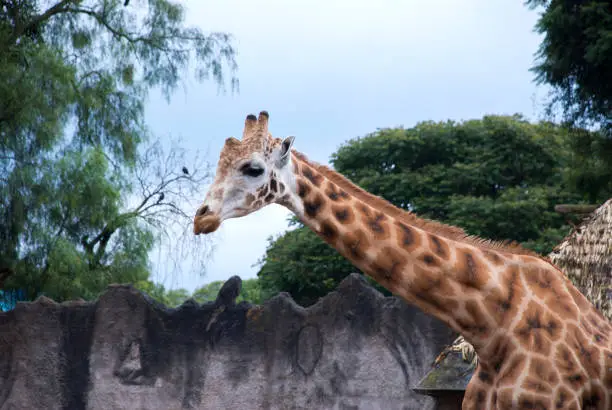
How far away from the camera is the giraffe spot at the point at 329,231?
4.58 metres

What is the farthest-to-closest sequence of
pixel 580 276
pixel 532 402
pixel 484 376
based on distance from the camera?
1. pixel 580 276
2. pixel 484 376
3. pixel 532 402

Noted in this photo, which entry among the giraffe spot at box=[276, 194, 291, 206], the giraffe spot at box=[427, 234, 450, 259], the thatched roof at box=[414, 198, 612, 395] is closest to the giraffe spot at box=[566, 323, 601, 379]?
the giraffe spot at box=[427, 234, 450, 259]

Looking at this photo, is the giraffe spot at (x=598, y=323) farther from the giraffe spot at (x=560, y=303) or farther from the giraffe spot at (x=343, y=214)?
the giraffe spot at (x=343, y=214)

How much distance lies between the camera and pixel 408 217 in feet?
15.7

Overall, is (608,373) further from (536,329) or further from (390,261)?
(390,261)

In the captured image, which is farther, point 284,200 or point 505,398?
point 284,200

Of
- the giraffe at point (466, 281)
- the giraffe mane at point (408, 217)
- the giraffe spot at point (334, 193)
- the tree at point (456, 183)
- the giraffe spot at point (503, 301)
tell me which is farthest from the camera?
the tree at point (456, 183)

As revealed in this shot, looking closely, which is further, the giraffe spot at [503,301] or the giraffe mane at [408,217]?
the giraffe mane at [408,217]

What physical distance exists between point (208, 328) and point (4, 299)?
716 cm

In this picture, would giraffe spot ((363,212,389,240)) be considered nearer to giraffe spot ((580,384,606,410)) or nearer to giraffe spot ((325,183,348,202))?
giraffe spot ((325,183,348,202))

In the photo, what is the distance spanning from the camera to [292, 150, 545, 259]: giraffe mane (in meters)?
4.77

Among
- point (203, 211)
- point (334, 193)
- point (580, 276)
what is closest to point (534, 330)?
point (334, 193)

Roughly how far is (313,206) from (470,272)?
86cm

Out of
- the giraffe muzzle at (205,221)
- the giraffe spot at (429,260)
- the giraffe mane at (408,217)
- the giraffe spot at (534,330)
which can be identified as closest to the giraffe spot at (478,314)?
the giraffe spot at (534,330)
